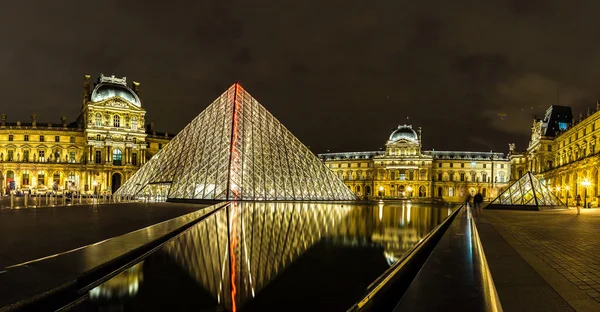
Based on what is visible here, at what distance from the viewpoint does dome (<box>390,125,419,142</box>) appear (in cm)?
7681

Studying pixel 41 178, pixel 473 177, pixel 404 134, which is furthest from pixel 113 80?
pixel 473 177

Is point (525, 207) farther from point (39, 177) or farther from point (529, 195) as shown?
point (39, 177)

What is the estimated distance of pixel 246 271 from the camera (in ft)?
18.6

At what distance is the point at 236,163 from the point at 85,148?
3497 cm

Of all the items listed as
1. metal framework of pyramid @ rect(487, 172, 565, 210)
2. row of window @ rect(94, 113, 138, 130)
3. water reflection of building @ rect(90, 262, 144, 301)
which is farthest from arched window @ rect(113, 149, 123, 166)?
water reflection of building @ rect(90, 262, 144, 301)

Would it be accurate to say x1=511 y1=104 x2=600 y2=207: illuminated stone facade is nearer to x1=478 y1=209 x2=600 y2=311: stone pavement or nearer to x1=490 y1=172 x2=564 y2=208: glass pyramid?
x1=490 y1=172 x2=564 y2=208: glass pyramid

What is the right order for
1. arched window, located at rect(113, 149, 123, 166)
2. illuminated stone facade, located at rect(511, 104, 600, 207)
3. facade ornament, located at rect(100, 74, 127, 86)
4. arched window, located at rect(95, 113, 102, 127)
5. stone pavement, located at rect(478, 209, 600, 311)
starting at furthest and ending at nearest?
facade ornament, located at rect(100, 74, 127, 86) < arched window, located at rect(113, 149, 123, 166) < arched window, located at rect(95, 113, 102, 127) < illuminated stone facade, located at rect(511, 104, 600, 207) < stone pavement, located at rect(478, 209, 600, 311)

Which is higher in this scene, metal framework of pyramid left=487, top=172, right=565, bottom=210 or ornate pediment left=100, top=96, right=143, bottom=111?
ornate pediment left=100, top=96, right=143, bottom=111

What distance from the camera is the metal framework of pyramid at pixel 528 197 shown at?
89.8 feet

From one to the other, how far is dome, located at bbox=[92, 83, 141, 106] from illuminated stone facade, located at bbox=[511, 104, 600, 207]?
51.6 metres

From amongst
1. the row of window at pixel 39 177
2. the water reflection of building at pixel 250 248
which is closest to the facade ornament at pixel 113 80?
the row of window at pixel 39 177

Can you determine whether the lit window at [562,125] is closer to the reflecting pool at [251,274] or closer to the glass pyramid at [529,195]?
the glass pyramid at [529,195]

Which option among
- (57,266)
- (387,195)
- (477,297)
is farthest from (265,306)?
(387,195)

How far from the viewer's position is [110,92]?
5556 cm
